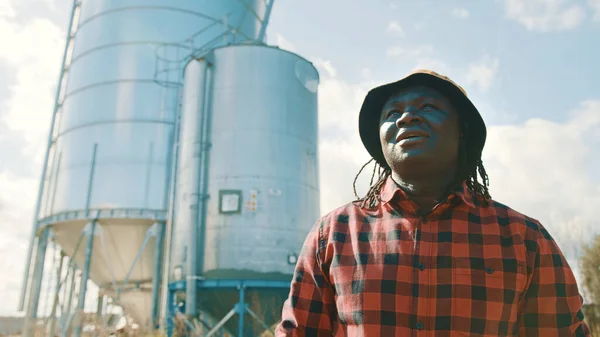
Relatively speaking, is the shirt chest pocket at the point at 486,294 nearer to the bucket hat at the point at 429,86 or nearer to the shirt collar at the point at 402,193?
the shirt collar at the point at 402,193

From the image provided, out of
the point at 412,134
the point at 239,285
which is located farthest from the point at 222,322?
the point at 412,134

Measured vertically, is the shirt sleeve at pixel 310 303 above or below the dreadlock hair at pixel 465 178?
below

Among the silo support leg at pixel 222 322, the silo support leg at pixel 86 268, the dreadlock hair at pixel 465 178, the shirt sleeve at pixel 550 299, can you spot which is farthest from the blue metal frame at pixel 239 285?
the shirt sleeve at pixel 550 299

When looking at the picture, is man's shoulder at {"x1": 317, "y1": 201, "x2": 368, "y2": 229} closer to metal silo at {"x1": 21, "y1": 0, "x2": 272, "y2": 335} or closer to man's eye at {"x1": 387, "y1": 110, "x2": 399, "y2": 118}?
man's eye at {"x1": 387, "y1": 110, "x2": 399, "y2": 118}

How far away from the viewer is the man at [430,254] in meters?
1.62

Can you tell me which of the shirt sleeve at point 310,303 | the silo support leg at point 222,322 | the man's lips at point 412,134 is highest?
the man's lips at point 412,134

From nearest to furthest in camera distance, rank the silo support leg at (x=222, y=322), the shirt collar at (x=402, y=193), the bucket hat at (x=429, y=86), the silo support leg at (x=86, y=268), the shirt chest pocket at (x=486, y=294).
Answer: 1. the shirt chest pocket at (x=486, y=294)
2. the shirt collar at (x=402, y=193)
3. the bucket hat at (x=429, y=86)
4. the silo support leg at (x=222, y=322)
5. the silo support leg at (x=86, y=268)

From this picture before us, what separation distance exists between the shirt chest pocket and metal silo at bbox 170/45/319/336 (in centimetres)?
992

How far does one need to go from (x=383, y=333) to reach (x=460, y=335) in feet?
0.73

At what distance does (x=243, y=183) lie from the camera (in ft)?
39.3

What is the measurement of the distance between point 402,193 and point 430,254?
244mm

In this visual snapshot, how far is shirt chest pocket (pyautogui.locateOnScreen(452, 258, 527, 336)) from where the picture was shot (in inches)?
62.6

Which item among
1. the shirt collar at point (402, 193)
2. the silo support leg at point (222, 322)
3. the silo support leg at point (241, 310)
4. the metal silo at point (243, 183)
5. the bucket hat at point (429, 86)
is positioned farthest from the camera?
the metal silo at point (243, 183)

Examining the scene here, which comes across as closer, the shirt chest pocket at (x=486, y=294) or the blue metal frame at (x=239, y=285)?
the shirt chest pocket at (x=486, y=294)
